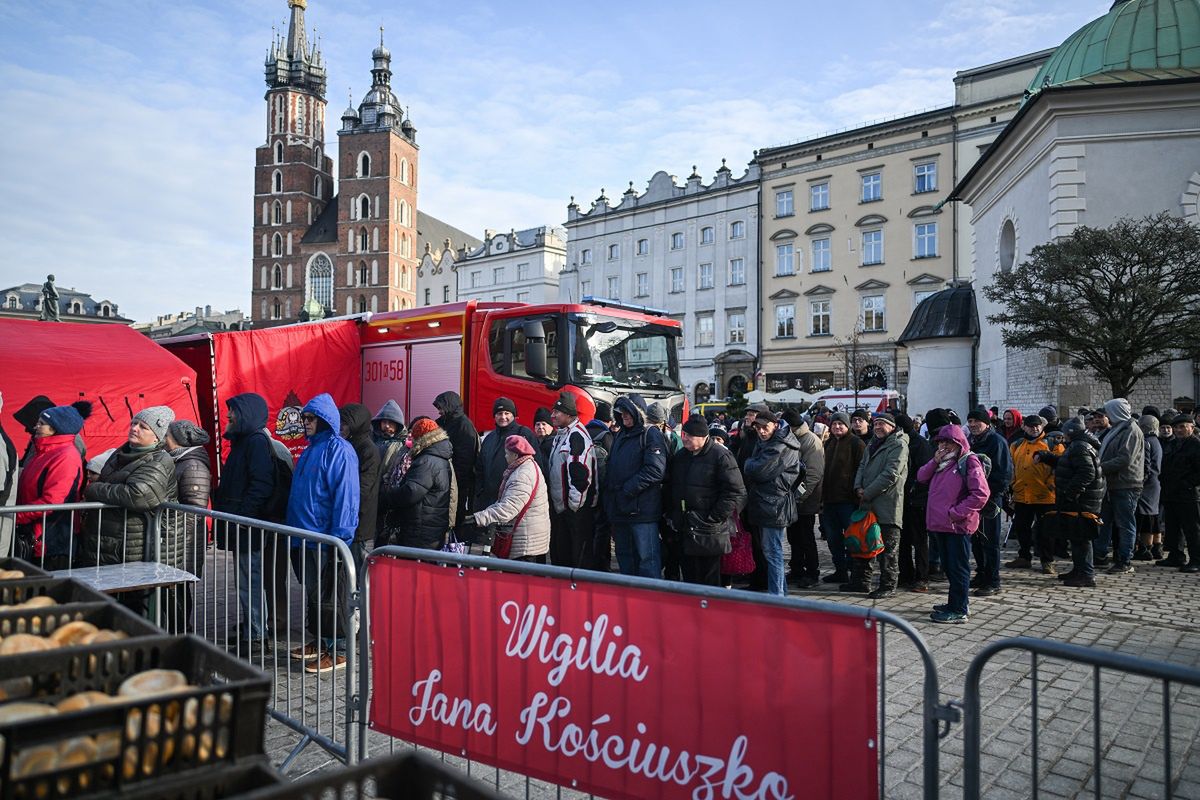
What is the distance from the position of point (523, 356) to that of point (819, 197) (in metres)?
37.0

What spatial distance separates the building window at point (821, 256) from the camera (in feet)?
144

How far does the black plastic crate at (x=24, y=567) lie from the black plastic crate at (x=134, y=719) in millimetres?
1285

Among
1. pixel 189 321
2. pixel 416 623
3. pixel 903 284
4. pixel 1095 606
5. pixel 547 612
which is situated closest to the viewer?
pixel 547 612

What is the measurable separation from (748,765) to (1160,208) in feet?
78.3

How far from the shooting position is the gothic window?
275 ft

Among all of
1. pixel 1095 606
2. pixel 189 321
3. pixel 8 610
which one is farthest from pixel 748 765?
pixel 189 321

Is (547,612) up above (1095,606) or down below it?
above

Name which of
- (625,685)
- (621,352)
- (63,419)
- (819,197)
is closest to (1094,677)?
(625,685)

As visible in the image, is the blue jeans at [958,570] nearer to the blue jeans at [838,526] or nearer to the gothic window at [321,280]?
the blue jeans at [838,526]

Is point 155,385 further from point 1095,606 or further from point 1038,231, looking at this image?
point 1038,231

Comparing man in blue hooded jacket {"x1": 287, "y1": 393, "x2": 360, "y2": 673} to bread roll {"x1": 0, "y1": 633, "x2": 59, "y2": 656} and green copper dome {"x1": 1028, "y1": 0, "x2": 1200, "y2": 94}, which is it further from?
green copper dome {"x1": 1028, "y1": 0, "x2": 1200, "y2": 94}

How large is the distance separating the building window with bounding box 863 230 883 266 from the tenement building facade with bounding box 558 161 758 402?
674cm

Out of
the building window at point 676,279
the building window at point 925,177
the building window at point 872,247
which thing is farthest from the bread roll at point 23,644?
the building window at point 676,279

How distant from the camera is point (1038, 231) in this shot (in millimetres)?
22094
